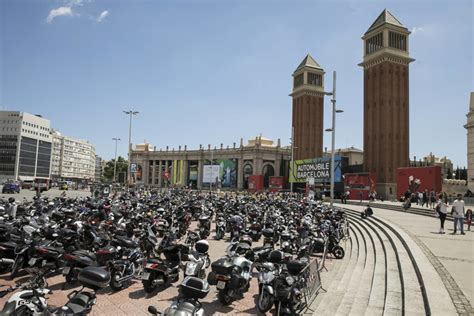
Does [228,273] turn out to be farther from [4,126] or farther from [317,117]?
[4,126]

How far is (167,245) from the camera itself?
759 centimetres

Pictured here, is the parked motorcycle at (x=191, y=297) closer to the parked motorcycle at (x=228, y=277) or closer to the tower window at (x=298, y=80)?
the parked motorcycle at (x=228, y=277)

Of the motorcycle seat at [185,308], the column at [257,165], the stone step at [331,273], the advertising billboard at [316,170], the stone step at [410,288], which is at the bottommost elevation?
the stone step at [331,273]

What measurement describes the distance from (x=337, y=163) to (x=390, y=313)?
1633 inches

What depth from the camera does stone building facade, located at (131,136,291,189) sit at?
276ft

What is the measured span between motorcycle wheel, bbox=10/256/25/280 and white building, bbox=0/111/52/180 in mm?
105660

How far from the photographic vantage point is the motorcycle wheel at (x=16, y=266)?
22.5ft

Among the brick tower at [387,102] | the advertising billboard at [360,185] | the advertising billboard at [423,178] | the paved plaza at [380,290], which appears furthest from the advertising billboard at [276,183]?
the paved plaza at [380,290]

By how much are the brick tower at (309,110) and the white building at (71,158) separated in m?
86.1

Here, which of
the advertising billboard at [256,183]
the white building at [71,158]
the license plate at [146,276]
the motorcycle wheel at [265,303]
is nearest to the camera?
the motorcycle wheel at [265,303]

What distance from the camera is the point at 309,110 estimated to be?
74875 mm

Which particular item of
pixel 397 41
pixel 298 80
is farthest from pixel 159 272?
pixel 298 80

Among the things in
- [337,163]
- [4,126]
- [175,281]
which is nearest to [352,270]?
[175,281]

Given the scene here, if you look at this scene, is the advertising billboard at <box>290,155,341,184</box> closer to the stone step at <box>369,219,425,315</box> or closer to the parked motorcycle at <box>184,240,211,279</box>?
the stone step at <box>369,219,425,315</box>
